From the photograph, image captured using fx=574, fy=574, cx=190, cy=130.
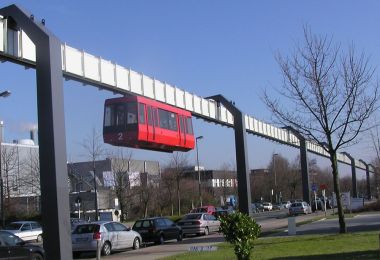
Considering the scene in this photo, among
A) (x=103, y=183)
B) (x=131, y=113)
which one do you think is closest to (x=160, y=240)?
(x=131, y=113)

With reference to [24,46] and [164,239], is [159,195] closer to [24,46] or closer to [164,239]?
[164,239]

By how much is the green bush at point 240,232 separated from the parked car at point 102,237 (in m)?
11.5

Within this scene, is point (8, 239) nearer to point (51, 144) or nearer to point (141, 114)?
point (51, 144)

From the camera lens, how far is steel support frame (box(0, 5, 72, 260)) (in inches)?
621

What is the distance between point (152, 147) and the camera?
27.0m

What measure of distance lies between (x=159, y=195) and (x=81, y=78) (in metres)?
53.6

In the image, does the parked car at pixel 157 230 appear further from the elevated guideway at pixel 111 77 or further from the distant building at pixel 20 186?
the distant building at pixel 20 186

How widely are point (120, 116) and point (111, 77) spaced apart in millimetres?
1724

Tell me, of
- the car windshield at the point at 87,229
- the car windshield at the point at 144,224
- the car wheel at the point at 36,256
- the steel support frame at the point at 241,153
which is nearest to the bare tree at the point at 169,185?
the steel support frame at the point at 241,153

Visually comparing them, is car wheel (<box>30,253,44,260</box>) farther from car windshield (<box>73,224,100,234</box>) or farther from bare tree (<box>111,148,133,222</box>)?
bare tree (<box>111,148,133,222</box>)

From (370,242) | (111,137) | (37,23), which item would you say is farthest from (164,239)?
(37,23)

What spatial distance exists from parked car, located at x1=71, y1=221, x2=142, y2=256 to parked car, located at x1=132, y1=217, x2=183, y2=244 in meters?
3.25

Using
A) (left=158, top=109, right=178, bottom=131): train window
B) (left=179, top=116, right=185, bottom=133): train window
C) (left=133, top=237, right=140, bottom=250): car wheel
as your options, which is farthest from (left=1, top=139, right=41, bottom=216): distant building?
(left=158, top=109, right=178, bottom=131): train window

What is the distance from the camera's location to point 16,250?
62.4ft
